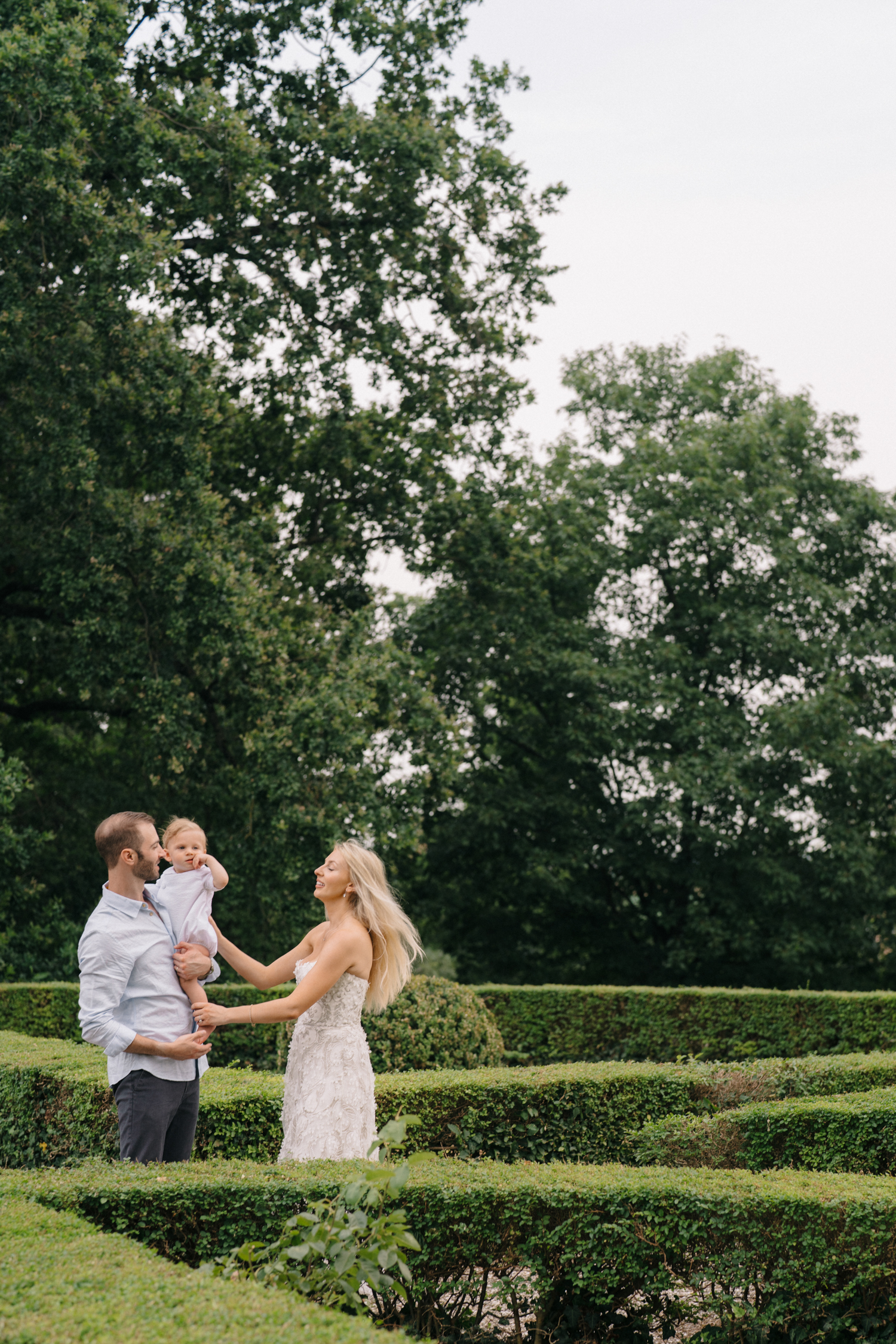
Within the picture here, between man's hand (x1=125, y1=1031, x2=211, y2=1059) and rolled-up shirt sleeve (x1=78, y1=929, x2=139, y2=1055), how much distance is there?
0.14ft

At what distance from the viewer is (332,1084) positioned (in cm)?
466

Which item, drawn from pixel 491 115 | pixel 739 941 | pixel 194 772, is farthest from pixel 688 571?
pixel 194 772

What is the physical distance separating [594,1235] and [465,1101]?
2664 mm

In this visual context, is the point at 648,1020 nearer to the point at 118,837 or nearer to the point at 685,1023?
the point at 685,1023

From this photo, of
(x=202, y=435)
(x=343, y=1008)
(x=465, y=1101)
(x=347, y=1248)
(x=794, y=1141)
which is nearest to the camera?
(x=347, y=1248)

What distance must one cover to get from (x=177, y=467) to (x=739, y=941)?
11.2 metres

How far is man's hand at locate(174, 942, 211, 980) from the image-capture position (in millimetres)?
4387

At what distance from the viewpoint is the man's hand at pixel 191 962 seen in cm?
439

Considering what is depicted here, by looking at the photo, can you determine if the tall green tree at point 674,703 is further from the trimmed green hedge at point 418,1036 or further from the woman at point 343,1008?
the woman at point 343,1008

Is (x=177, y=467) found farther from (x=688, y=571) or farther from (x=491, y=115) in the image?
(x=688, y=571)

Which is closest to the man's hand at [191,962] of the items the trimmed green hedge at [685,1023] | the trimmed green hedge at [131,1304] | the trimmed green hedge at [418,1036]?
the trimmed green hedge at [131,1304]

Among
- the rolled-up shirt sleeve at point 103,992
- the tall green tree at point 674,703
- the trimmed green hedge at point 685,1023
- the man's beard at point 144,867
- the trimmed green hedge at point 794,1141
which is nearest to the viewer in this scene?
the rolled-up shirt sleeve at point 103,992

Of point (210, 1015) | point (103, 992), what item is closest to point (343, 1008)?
point (210, 1015)

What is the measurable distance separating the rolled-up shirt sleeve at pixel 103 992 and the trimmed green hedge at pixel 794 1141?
3.08 meters
